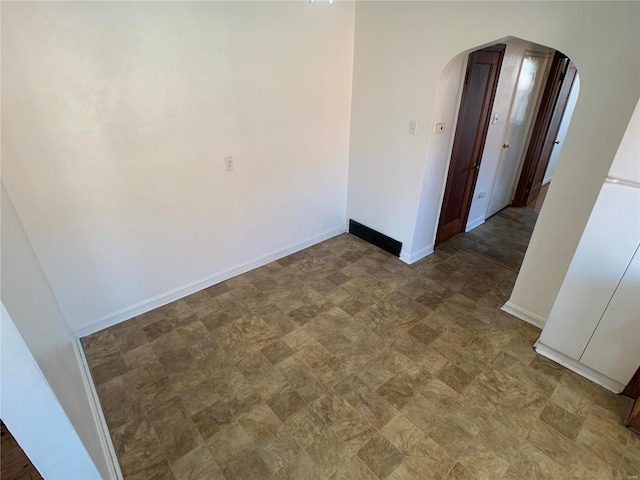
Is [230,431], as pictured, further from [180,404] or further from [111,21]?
[111,21]

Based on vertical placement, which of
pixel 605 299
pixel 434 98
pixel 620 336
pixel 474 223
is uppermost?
pixel 434 98

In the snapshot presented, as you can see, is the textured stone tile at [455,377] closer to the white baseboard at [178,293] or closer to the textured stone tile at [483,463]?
the textured stone tile at [483,463]

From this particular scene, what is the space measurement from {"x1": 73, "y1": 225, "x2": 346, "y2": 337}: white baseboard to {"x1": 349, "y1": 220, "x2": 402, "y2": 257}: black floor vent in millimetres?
442

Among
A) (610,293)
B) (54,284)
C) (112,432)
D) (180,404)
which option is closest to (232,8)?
(54,284)

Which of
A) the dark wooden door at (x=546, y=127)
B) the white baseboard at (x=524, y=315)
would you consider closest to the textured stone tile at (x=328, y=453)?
the white baseboard at (x=524, y=315)

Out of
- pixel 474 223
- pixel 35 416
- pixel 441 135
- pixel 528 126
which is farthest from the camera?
pixel 528 126

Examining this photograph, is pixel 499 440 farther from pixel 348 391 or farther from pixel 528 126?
pixel 528 126

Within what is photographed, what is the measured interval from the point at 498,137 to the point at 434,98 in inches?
65.7

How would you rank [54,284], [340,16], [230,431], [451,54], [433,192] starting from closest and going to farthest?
[230,431]
[54,284]
[451,54]
[340,16]
[433,192]

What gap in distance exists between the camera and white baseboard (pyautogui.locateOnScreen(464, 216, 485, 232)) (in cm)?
428

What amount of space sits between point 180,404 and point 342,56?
10.6ft

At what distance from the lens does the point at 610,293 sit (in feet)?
6.60

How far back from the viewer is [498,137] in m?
4.00

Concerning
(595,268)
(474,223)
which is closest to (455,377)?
(595,268)
